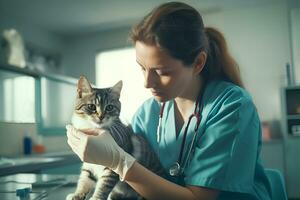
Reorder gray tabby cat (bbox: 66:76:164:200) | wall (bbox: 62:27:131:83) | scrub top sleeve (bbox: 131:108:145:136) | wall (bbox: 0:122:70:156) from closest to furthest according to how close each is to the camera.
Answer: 1. gray tabby cat (bbox: 66:76:164:200)
2. scrub top sleeve (bbox: 131:108:145:136)
3. wall (bbox: 0:122:70:156)
4. wall (bbox: 62:27:131:83)

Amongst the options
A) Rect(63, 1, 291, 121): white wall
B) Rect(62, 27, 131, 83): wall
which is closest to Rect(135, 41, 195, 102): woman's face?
Rect(63, 1, 291, 121): white wall

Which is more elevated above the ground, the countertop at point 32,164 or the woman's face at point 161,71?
the woman's face at point 161,71

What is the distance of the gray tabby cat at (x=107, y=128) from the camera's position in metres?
0.75

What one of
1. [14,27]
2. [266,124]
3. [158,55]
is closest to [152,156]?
[158,55]

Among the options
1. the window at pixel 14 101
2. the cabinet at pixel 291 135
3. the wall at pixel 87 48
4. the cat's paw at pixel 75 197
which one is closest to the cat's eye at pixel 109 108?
the cat's paw at pixel 75 197

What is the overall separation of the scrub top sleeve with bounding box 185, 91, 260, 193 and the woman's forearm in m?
0.04

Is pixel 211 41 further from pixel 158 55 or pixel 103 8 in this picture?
pixel 103 8

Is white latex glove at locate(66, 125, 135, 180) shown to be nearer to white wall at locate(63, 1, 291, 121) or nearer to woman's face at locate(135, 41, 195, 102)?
woman's face at locate(135, 41, 195, 102)

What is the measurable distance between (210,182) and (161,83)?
0.23 meters

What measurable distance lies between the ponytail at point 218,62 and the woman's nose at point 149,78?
0.17m

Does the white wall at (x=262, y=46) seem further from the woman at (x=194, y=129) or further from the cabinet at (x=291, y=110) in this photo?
the woman at (x=194, y=129)

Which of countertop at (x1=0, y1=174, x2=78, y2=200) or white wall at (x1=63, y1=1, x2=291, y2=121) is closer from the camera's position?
countertop at (x1=0, y1=174, x2=78, y2=200)

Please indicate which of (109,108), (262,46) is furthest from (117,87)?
(262,46)

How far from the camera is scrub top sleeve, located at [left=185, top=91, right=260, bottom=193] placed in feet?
2.18
